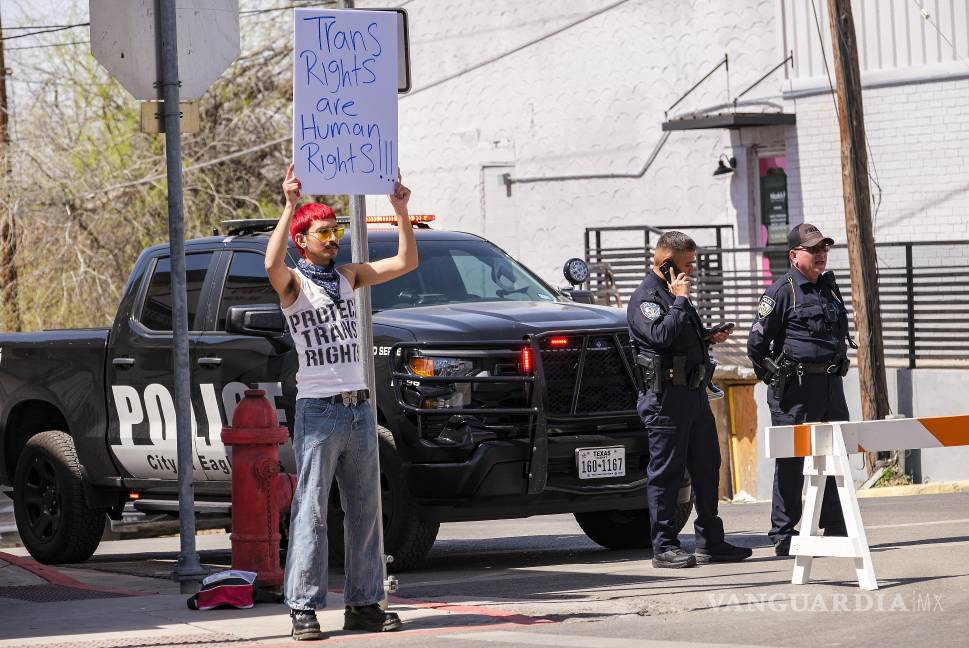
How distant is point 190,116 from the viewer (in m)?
9.42

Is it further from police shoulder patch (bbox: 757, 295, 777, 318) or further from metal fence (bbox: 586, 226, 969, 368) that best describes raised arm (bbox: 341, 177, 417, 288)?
metal fence (bbox: 586, 226, 969, 368)

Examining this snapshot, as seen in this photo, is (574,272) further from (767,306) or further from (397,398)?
(397,398)

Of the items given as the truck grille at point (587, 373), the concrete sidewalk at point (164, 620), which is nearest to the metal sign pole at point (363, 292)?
the concrete sidewalk at point (164, 620)

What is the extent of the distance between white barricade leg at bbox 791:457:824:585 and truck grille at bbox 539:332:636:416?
1568 mm

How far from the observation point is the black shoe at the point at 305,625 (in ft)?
23.7

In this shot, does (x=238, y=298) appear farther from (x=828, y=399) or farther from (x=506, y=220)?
(x=506, y=220)

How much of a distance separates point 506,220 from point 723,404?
29.0 ft

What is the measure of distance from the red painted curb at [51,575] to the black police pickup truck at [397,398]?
0.61 ft

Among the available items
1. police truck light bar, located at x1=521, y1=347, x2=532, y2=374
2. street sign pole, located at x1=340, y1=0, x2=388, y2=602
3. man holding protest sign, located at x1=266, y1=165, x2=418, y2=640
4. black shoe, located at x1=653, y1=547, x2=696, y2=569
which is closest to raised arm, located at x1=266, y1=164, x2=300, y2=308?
man holding protest sign, located at x1=266, y1=165, x2=418, y2=640

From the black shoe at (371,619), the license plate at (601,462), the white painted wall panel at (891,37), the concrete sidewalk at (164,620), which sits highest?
the white painted wall panel at (891,37)

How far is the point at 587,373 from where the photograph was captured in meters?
9.77

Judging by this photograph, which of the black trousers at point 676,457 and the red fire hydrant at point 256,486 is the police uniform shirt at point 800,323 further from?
the red fire hydrant at point 256,486

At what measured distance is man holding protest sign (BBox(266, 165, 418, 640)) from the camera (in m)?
7.27

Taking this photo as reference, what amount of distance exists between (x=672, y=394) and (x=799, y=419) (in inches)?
35.3
